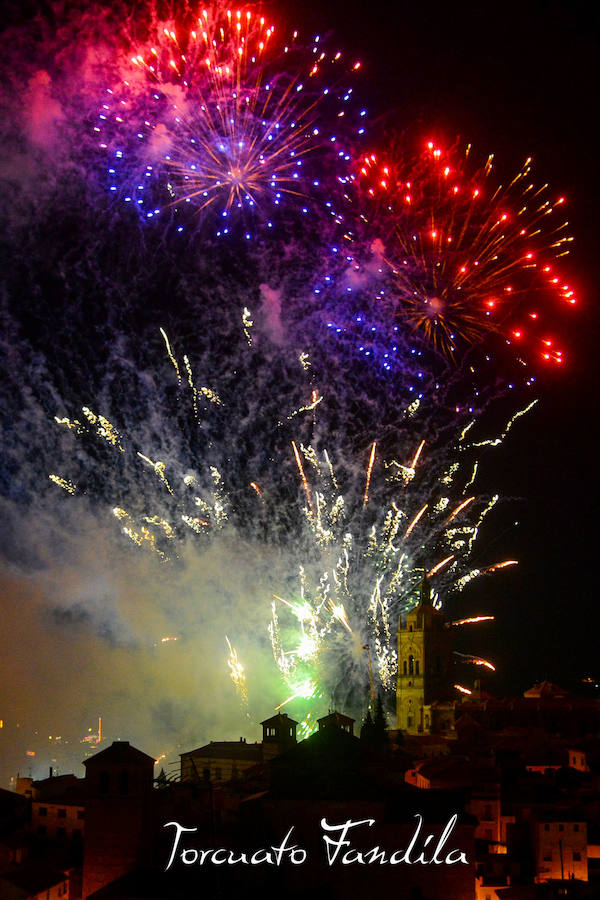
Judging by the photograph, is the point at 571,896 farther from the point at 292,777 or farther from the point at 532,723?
the point at 532,723

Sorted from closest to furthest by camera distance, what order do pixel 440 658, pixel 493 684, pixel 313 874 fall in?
pixel 313 874
pixel 440 658
pixel 493 684

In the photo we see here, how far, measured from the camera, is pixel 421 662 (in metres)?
58.6

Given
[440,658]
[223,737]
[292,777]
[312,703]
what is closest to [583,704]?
[440,658]

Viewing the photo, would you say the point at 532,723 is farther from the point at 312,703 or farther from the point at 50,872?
the point at 50,872

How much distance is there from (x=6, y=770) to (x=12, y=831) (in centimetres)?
2471

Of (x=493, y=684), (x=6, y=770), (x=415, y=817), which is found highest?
(x=493, y=684)

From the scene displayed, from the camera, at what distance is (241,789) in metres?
30.9

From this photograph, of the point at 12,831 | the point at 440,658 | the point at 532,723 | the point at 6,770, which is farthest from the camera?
the point at 440,658

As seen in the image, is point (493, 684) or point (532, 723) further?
point (493, 684)

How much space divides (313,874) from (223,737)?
3034cm

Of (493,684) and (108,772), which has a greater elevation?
(493,684)

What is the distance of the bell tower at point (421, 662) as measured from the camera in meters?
57.1

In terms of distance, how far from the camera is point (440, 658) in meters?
59.3

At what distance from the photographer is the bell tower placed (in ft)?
187
